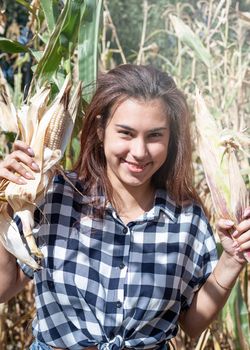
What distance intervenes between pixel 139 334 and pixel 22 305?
32.3 inches

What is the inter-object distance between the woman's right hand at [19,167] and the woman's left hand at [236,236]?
0.80 feet

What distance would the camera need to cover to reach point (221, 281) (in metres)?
0.99

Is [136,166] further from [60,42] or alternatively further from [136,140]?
[60,42]

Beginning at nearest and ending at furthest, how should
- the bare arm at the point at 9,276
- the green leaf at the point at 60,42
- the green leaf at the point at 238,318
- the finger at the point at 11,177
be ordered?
the finger at the point at 11,177 < the bare arm at the point at 9,276 < the green leaf at the point at 60,42 < the green leaf at the point at 238,318

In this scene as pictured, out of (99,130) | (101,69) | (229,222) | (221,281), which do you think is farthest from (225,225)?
(101,69)

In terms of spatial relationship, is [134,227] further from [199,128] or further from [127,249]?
[199,128]

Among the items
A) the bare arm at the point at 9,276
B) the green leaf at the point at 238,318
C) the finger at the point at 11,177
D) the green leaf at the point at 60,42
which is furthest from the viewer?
the green leaf at the point at 238,318

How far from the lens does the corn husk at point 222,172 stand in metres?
0.92

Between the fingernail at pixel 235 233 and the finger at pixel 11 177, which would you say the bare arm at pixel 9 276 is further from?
the fingernail at pixel 235 233

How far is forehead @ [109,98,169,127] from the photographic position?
956mm

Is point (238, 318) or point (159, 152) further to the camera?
point (238, 318)

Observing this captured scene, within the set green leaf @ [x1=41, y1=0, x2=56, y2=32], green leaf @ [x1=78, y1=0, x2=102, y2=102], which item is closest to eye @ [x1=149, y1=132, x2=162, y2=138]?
green leaf @ [x1=78, y1=0, x2=102, y2=102]

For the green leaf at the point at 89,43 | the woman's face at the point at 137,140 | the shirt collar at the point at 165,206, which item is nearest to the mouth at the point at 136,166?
the woman's face at the point at 137,140

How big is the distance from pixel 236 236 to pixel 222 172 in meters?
0.09
